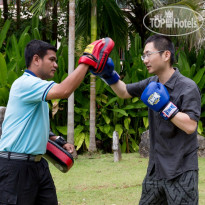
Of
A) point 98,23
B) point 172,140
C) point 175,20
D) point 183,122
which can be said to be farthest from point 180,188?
point 175,20

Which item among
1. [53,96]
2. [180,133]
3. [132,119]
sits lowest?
[132,119]

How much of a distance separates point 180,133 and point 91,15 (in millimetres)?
5810

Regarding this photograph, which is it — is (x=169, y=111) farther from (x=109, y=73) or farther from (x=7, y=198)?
(x=7, y=198)

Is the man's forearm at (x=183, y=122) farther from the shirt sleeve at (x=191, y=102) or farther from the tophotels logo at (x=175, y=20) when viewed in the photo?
the tophotels logo at (x=175, y=20)

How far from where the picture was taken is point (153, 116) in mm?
3346

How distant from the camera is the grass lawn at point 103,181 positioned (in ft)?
17.9

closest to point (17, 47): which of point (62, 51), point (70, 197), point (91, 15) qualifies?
point (62, 51)

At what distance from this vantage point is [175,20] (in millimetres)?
9461

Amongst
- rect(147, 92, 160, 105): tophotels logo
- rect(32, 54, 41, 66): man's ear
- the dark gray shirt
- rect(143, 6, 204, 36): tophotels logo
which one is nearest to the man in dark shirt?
the dark gray shirt

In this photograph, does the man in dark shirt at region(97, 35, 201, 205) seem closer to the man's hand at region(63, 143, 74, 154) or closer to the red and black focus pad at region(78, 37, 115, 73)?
the red and black focus pad at region(78, 37, 115, 73)

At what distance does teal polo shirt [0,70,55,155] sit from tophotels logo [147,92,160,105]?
80cm

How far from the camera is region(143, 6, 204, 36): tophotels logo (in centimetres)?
910

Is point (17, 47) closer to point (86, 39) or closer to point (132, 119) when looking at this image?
point (86, 39)

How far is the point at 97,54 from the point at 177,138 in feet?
2.89
